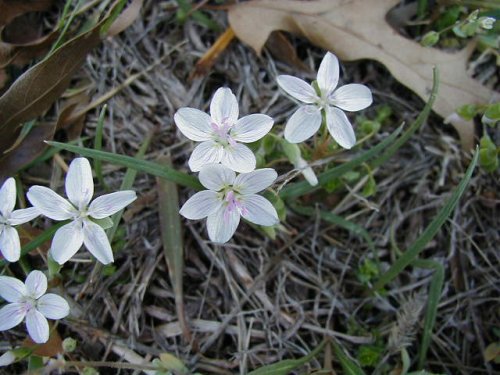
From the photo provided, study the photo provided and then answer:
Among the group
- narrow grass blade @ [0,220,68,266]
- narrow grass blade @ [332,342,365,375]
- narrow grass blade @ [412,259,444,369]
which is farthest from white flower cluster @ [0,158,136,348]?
narrow grass blade @ [412,259,444,369]

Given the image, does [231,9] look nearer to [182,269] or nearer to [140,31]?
[140,31]

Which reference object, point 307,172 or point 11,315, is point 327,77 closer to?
point 307,172

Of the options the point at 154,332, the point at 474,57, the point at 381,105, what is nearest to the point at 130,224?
the point at 154,332

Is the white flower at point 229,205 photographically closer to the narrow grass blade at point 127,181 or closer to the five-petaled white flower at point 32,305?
the narrow grass blade at point 127,181

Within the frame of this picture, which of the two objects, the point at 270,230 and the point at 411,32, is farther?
the point at 411,32

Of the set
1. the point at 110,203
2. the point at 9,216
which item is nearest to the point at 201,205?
the point at 110,203

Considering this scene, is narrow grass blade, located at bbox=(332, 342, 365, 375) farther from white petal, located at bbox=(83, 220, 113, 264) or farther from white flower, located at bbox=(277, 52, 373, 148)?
white petal, located at bbox=(83, 220, 113, 264)
